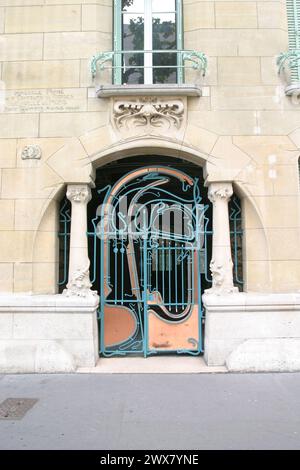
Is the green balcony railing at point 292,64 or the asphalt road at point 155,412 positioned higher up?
the green balcony railing at point 292,64

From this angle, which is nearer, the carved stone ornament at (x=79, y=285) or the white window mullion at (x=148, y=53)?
the carved stone ornament at (x=79, y=285)

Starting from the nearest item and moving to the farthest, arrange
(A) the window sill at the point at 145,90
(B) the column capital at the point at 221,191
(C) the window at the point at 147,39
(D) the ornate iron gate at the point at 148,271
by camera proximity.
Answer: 1. (A) the window sill at the point at 145,90
2. (B) the column capital at the point at 221,191
3. (D) the ornate iron gate at the point at 148,271
4. (C) the window at the point at 147,39

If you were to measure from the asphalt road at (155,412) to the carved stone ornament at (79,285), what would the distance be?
1.33 meters

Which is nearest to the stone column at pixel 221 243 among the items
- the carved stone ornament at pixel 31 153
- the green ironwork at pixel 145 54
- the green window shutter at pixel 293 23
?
the green ironwork at pixel 145 54

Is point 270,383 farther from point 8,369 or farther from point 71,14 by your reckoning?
point 71,14

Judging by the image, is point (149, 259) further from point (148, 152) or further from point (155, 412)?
point (155, 412)

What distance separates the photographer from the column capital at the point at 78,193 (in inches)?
251

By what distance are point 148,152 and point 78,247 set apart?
2.19 meters

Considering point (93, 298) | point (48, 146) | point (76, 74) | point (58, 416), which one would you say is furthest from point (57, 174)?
point (58, 416)

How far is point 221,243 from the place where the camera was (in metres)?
6.30

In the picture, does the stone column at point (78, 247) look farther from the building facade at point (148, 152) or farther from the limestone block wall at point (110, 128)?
the limestone block wall at point (110, 128)

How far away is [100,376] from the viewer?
18.6 ft

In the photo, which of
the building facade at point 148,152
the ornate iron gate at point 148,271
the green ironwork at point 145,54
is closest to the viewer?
the building facade at point 148,152
